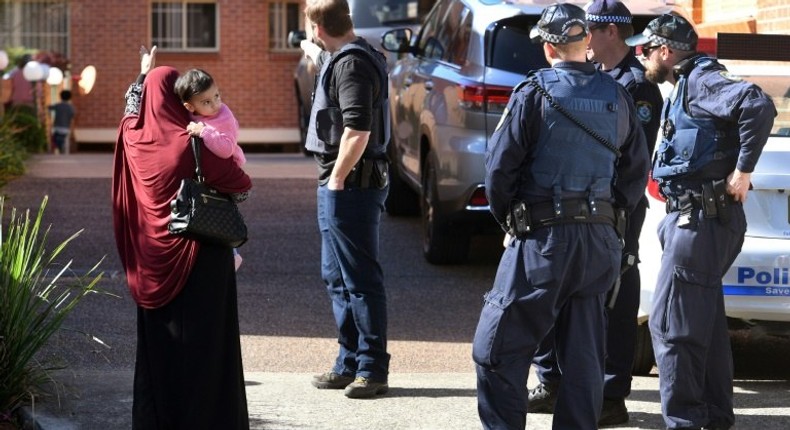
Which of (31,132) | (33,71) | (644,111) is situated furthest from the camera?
(33,71)

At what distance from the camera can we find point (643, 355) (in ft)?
24.4

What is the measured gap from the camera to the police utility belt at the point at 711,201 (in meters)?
5.93

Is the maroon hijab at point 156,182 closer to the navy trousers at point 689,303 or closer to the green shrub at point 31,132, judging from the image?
the navy trousers at point 689,303

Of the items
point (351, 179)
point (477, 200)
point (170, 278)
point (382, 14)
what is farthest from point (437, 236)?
point (382, 14)

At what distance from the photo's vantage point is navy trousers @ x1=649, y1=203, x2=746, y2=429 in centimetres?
596

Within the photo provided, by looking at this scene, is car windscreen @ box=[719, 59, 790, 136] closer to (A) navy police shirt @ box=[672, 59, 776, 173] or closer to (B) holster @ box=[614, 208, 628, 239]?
(A) navy police shirt @ box=[672, 59, 776, 173]

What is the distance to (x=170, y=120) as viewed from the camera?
546cm

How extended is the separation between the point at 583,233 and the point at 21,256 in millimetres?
2653

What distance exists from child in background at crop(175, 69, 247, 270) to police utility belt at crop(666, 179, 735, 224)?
6.13ft

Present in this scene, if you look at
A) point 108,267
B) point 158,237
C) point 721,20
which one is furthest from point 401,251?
point 158,237

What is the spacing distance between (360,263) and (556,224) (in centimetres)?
172

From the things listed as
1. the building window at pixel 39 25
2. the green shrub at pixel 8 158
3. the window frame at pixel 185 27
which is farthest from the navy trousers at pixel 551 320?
the building window at pixel 39 25

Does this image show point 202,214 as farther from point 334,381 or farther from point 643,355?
point 643,355

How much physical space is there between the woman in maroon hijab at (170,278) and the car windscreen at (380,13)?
33.7ft
